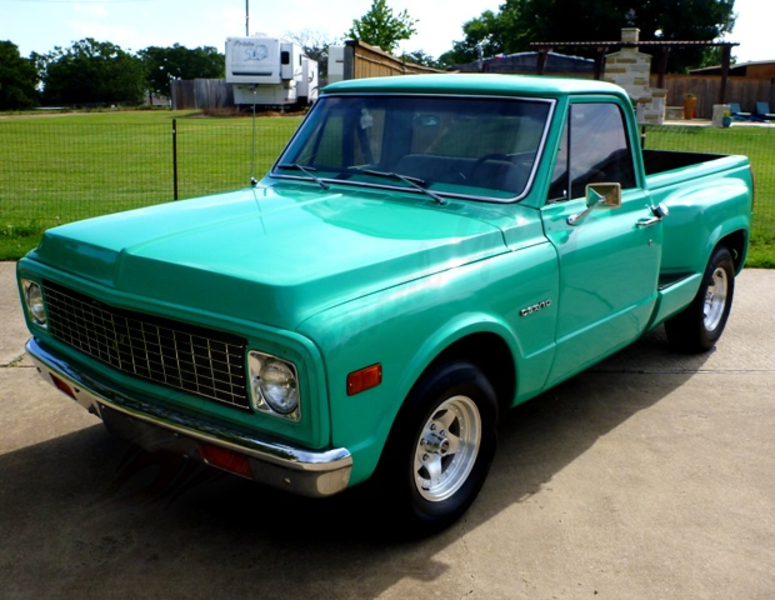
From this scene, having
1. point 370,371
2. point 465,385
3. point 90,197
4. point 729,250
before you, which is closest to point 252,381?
point 370,371

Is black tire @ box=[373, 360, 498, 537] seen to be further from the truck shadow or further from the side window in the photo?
the side window

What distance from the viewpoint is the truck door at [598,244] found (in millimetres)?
3949

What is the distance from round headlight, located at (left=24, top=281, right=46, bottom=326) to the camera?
373cm

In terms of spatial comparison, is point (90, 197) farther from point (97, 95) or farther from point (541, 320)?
point (97, 95)

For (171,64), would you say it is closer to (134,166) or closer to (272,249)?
(134,166)

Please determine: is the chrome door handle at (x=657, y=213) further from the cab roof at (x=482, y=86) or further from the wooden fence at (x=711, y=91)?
the wooden fence at (x=711, y=91)

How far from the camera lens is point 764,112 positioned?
122ft

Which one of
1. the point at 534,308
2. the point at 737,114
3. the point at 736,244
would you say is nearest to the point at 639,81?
the point at 737,114

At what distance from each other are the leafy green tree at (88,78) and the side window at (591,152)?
74.5 metres

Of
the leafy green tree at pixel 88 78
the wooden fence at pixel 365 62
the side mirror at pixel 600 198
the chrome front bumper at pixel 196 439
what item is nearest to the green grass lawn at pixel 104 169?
the wooden fence at pixel 365 62

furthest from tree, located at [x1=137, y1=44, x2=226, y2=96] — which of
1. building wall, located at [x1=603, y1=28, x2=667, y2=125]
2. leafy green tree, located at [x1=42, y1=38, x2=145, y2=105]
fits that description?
building wall, located at [x1=603, y1=28, x2=667, y2=125]

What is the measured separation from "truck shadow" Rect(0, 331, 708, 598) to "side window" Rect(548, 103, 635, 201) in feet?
4.50

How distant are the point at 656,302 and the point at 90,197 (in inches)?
419

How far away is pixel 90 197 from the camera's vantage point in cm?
1323
